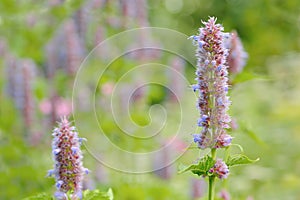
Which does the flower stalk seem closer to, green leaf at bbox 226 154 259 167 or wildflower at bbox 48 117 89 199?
green leaf at bbox 226 154 259 167

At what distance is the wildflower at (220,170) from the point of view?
1.69 m

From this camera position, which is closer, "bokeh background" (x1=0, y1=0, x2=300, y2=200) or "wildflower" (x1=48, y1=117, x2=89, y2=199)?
"wildflower" (x1=48, y1=117, x2=89, y2=199)

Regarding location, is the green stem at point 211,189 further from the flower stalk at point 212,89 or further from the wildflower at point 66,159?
the wildflower at point 66,159

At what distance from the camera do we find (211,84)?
1.64 metres

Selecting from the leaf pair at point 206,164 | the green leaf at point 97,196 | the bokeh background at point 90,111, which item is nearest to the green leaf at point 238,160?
the leaf pair at point 206,164

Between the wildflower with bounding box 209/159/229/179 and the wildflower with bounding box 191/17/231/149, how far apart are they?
0.06 m

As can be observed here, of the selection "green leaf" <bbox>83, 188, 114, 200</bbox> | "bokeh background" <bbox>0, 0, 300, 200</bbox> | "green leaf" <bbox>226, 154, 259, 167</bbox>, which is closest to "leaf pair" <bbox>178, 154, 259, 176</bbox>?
"green leaf" <bbox>226, 154, 259, 167</bbox>

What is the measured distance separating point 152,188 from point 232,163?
97.8 inches

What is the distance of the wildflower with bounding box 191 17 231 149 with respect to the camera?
1.62 m

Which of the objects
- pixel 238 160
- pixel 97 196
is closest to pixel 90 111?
pixel 97 196

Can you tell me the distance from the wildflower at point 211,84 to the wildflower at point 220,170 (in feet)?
0.19

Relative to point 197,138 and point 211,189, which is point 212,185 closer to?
point 211,189

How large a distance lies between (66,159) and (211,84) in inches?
16.3

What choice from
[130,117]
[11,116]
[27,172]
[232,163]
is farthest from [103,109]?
[232,163]
